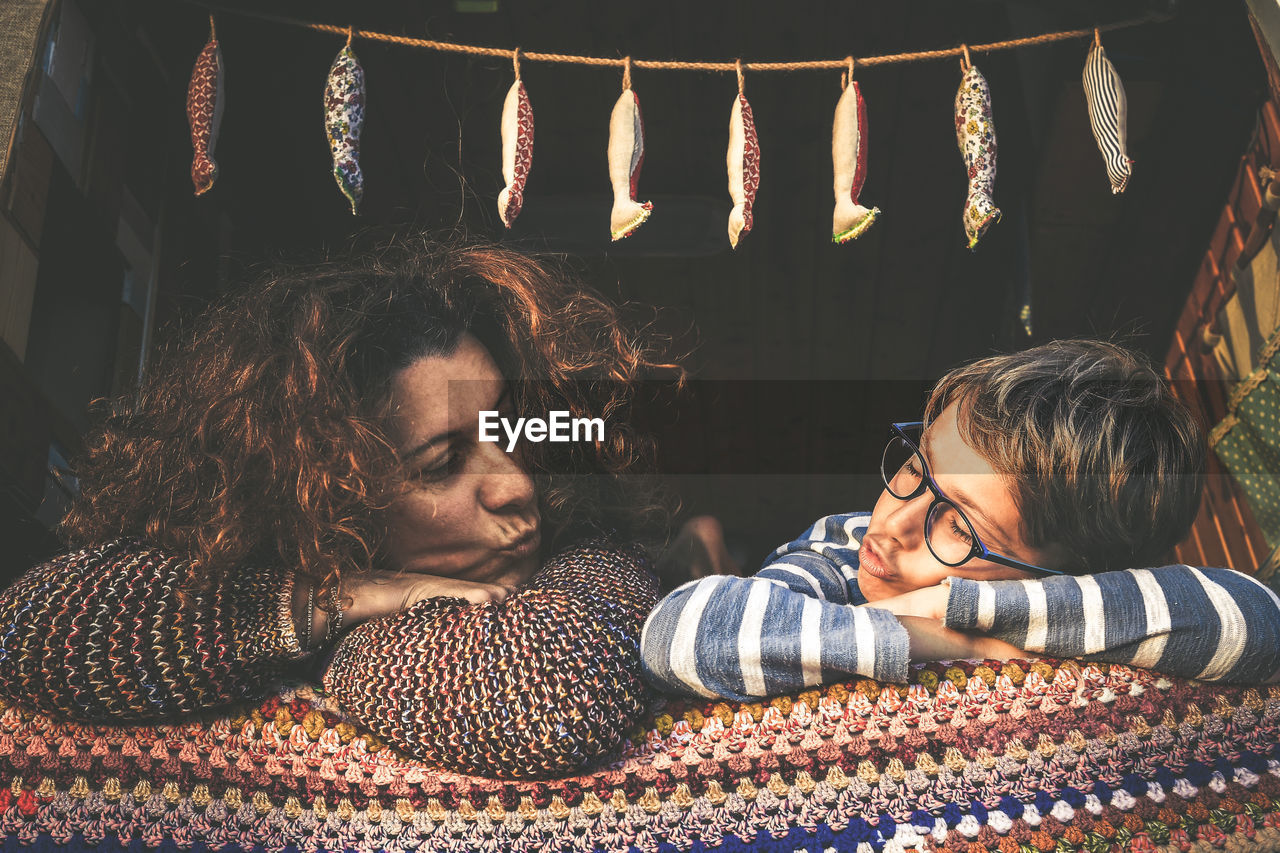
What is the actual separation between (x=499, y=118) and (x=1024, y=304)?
1.35 metres

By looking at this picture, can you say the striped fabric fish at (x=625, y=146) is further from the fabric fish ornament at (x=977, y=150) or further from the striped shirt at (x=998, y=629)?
the striped shirt at (x=998, y=629)

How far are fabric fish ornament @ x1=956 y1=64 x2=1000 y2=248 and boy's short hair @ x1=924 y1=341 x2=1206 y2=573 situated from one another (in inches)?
14.4

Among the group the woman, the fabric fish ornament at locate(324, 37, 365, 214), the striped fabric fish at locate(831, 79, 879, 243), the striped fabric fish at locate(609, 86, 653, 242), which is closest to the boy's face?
the woman

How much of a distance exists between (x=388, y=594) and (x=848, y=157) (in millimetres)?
1078

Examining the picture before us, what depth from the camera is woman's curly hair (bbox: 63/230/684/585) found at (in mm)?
1396

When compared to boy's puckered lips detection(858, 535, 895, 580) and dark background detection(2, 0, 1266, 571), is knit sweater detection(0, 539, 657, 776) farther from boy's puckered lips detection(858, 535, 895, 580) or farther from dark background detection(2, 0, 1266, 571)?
dark background detection(2, 0, 1266, 571)

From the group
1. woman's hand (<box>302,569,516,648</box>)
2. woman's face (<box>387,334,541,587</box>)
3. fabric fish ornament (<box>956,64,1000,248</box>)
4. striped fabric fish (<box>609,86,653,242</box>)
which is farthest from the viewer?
striped fabric fish (<box>609,86,653,242</box>)

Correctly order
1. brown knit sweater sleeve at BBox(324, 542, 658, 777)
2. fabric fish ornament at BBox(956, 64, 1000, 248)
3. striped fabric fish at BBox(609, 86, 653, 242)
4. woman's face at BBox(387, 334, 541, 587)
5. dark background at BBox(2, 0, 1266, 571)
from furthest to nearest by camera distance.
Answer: dark background at BBox(2, 0, 1266, 571), striped fabric fish at BBox(609, 86, 653, 242), fabric fish ornament at BBox(956, 64, 1000, 248), woman's face at BBox(387, 334, 541, 587), brown knit sweater sleeve at BBox(324, 542, 658, 777)

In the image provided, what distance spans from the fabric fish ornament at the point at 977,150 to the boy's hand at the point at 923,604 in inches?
25.9

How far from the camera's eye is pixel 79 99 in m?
1.81

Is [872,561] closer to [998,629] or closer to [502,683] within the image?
[998,629]

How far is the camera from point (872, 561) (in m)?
1.45

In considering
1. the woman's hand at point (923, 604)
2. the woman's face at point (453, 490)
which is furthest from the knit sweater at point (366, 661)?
the woman's hand at point (923, 604)

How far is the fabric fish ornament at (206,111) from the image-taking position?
5.88 feet
